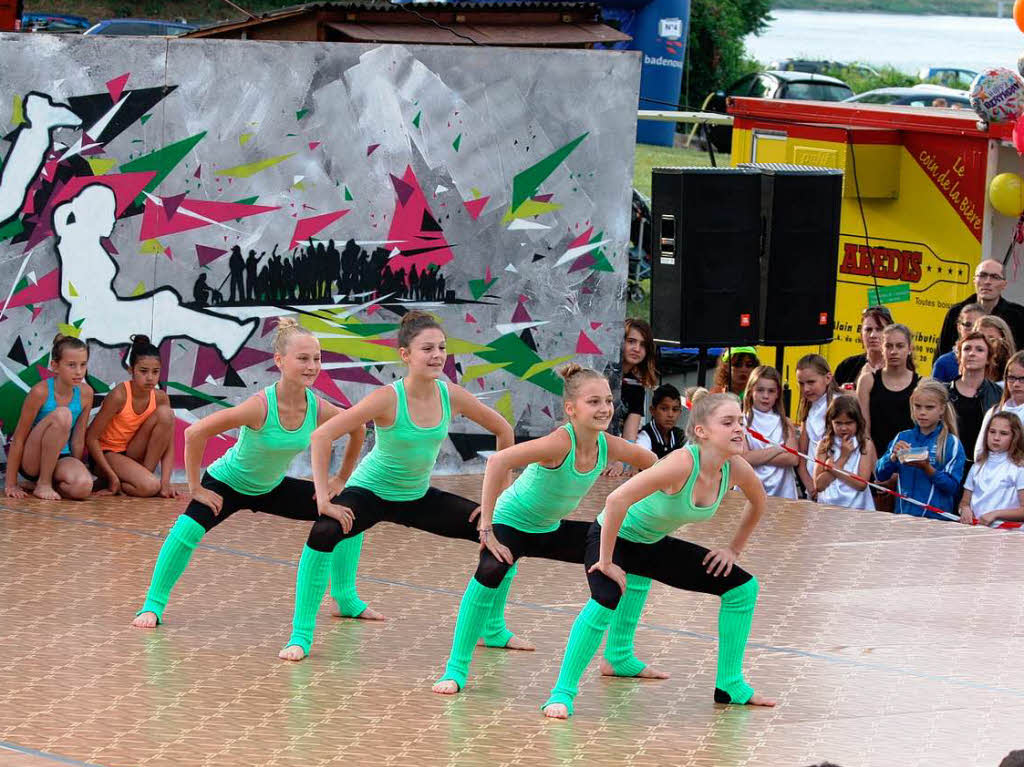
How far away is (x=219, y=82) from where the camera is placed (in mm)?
9586

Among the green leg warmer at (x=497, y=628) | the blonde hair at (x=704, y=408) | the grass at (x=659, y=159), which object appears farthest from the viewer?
the grass at (x=659, y=159)

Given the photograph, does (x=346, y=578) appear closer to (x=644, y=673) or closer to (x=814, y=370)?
(x=644, y=673)

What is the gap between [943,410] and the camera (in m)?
9.09

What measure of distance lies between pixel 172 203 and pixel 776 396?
3688 mm

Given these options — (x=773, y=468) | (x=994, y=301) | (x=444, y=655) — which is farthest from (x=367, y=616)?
(x=994, y=301)

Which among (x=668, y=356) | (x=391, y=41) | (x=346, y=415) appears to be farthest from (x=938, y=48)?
(x=346, y=415)

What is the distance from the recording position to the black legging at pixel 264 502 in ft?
23.0

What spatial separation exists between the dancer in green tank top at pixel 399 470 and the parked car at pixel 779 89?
19413 mm

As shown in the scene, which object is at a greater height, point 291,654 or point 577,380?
point 577,380

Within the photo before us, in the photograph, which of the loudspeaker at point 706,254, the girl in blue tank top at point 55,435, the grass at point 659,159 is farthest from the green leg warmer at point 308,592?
the grass at point 659,159

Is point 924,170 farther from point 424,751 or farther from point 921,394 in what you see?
point 424,751

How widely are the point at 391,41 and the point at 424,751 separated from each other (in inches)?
224

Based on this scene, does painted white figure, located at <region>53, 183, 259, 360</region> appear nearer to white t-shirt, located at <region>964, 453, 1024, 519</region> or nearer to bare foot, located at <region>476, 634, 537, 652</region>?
bare foot, located at <region>476, 634, 537, 652</region>

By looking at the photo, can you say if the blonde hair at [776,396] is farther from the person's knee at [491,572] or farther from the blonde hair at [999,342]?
the person's knee at [491,572]
